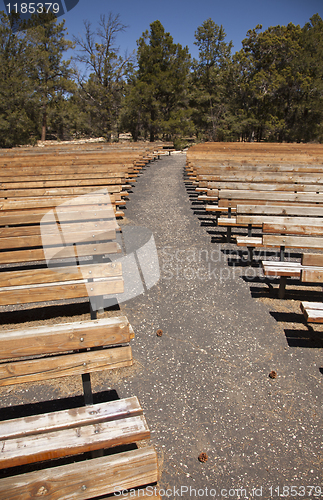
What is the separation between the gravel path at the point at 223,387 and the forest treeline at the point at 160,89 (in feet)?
80.6

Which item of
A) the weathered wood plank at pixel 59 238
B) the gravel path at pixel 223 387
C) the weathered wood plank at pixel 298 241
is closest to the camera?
the gravel path at pixel 223 387

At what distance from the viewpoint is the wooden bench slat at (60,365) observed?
179cm

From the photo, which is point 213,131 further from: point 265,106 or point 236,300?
point 236,300

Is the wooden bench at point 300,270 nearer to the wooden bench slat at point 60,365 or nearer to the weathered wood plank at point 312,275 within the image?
the weathered wood plank at point 312,275

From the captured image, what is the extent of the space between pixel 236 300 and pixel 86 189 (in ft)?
13.3

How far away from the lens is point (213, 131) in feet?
118

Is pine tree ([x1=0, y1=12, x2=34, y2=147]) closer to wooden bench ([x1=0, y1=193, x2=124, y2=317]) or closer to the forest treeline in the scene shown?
the forest treeline

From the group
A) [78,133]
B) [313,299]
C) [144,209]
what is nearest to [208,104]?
[78,133]

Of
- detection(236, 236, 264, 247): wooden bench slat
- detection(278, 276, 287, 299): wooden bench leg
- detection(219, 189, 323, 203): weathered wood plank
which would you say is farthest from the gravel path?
detection(219, 189, 323, 203): weathered wood plank

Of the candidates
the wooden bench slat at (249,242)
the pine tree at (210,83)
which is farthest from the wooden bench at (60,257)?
the pine tree at (210,83)

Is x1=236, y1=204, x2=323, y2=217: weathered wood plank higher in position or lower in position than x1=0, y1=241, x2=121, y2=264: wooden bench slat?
higher

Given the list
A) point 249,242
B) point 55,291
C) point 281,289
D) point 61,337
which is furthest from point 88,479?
point 249,242

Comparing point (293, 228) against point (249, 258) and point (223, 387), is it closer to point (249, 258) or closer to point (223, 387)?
point (249, 258)

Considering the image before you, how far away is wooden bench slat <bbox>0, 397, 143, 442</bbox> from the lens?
159cm
